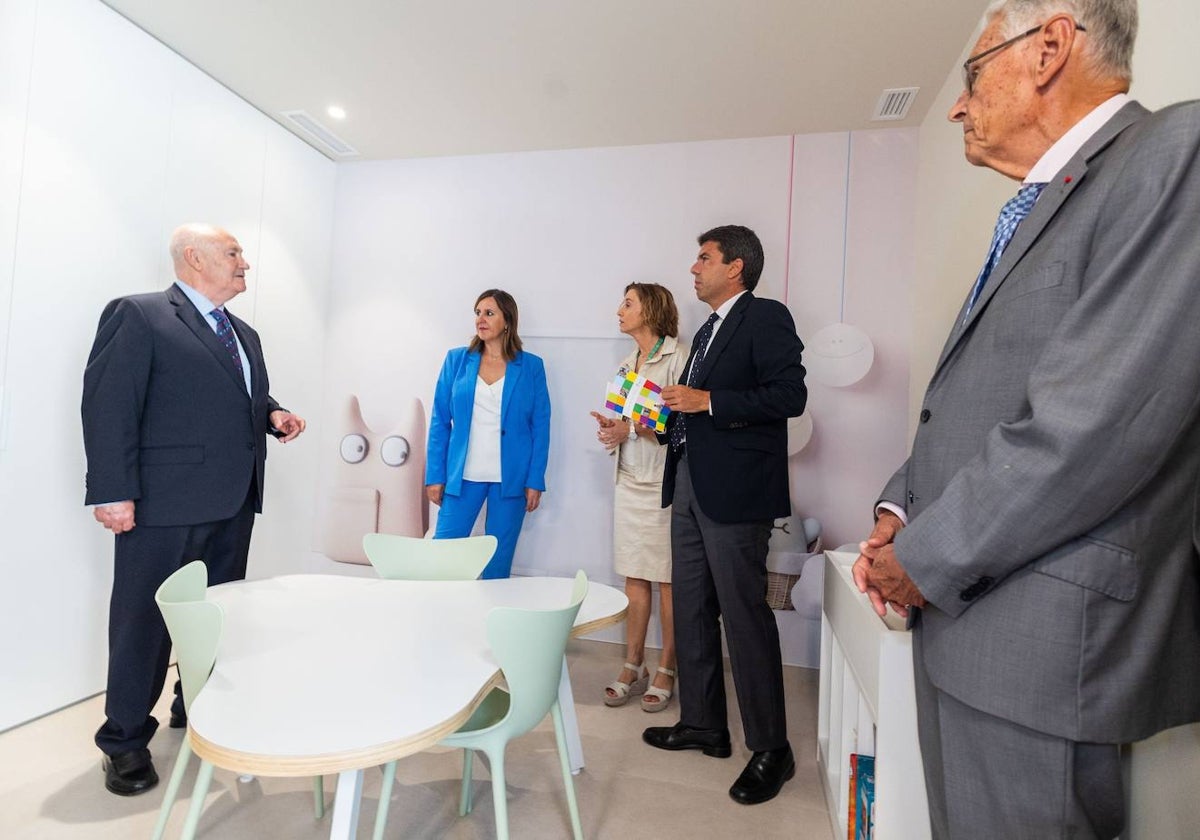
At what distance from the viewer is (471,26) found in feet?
8.95

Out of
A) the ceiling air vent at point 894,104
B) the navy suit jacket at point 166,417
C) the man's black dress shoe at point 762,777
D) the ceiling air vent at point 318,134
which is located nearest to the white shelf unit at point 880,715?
the man's black dress shoe at point 762,777

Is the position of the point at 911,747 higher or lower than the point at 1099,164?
lower

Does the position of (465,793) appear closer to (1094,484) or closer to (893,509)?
(893,509)

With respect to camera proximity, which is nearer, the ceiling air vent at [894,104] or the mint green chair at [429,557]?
the mint green chair at [429,557]

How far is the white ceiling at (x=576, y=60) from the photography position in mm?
2611

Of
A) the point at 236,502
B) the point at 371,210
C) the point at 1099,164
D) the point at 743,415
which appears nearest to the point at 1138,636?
the point at 1099,164

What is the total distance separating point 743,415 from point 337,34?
2.31m

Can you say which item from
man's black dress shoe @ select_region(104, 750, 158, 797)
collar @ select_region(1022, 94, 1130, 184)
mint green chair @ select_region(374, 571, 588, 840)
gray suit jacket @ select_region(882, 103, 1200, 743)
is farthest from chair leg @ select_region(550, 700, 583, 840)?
collar @ select_region(1022, 94, 1130, 184)

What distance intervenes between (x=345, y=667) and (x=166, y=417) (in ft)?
4.66

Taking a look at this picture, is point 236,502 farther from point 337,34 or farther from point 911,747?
point 911,747

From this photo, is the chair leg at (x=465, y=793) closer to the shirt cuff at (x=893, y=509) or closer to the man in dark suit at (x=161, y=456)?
the man in dark suit at (x=161, y=456)

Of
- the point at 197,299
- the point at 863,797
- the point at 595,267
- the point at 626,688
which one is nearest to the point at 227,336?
the point at 197,299

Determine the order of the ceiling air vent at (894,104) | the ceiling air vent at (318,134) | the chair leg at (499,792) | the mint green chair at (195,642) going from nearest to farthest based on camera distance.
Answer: the mint green chair at (195,642), the chair leg at (499,792), the ceiling air vent at (894,104), the ceiling air vent at (318,134)

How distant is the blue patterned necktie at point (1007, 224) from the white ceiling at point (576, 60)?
186 cm
